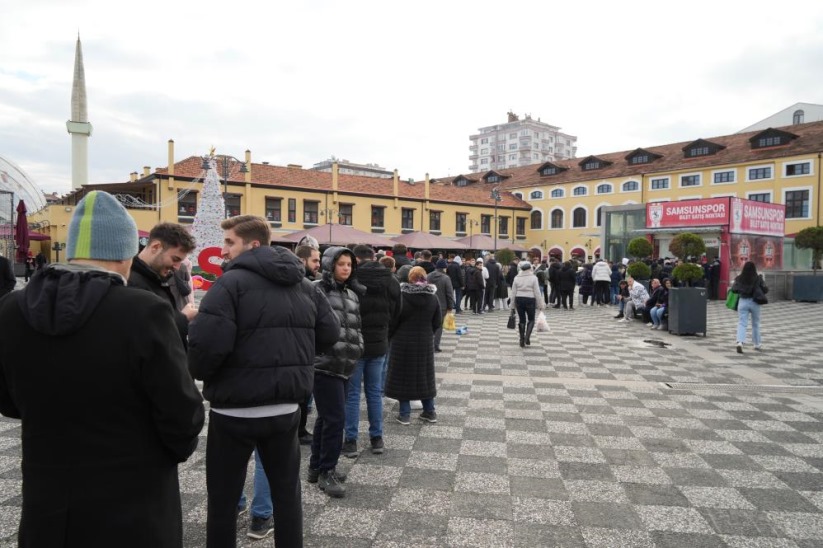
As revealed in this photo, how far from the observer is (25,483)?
1.75 metres

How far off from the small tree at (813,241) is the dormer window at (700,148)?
1844 centimetres

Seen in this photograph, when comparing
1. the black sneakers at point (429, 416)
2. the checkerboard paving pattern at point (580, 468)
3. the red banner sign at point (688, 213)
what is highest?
the red banner sign at point (688, 213)

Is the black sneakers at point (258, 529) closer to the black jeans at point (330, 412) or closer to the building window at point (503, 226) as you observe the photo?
the black jeans at point (330, 412)

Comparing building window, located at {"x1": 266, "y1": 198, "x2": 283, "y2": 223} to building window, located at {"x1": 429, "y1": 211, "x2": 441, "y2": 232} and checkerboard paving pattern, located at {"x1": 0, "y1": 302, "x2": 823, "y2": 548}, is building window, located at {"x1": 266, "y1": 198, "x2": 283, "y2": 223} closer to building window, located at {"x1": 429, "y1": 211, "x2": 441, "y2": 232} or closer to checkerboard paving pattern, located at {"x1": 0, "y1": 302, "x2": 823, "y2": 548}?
building window, located at {"x1": 429, "y1": 211, "x2": 441, "y2": 232}

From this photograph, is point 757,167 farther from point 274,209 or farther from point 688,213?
point 274,209

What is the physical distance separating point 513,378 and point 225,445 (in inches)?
221

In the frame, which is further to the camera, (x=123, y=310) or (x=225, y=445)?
(x=225, y=445)

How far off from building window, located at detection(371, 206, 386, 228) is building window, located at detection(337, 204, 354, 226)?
1.72 m

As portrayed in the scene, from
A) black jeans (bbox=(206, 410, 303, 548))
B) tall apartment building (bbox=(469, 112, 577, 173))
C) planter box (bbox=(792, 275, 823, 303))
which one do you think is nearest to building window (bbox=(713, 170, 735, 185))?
planter box (bbox=(792, 275, 823, 303))

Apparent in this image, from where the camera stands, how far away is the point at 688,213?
22609 mm

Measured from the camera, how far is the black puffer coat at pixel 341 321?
3758 mm

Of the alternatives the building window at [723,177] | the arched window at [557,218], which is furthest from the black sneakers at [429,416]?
the arched window at [557,218]

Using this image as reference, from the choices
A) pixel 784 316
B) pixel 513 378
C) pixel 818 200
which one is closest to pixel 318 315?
pixel 513 378

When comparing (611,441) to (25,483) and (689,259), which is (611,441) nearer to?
(25,483)
